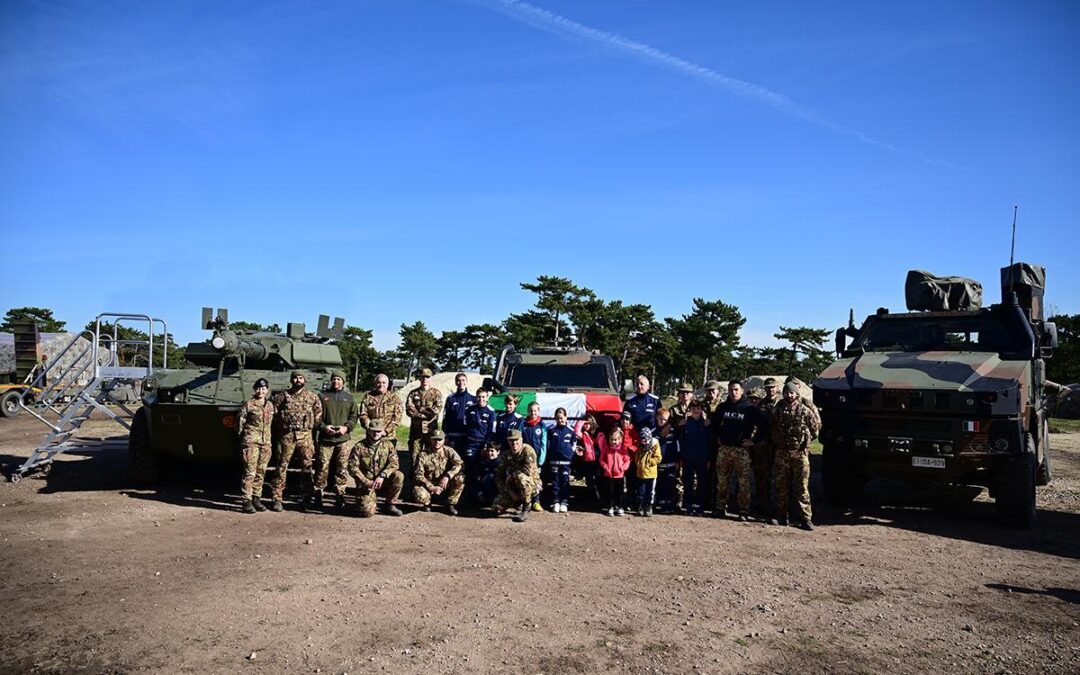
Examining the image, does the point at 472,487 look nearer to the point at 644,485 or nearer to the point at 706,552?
the point at 644,485

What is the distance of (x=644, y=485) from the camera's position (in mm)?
8555

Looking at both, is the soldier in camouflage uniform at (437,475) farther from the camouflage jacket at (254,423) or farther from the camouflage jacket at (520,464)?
the camouflage jacket at (254,423)

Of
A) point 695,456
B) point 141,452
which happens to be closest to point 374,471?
point 141,452

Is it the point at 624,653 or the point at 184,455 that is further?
the point at 184,455

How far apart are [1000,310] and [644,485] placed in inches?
183

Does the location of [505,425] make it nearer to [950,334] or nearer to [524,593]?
[524,593]

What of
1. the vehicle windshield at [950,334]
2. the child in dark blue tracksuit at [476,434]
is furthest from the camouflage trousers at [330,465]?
the vehicle windshield at [950,334]

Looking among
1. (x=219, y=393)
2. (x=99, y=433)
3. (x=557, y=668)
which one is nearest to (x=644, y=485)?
(x=557, y=668)

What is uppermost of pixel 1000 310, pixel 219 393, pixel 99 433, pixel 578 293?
pixel 578 293

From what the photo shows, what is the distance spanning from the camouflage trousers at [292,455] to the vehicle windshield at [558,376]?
3018 millimetres

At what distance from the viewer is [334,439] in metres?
8.69

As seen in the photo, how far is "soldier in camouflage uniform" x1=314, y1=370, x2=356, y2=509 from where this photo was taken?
339 inches

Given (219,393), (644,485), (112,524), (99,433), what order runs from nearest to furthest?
(112,524), (644,485), (219,393), (99,433)

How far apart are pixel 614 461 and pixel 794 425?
6.57 ft
